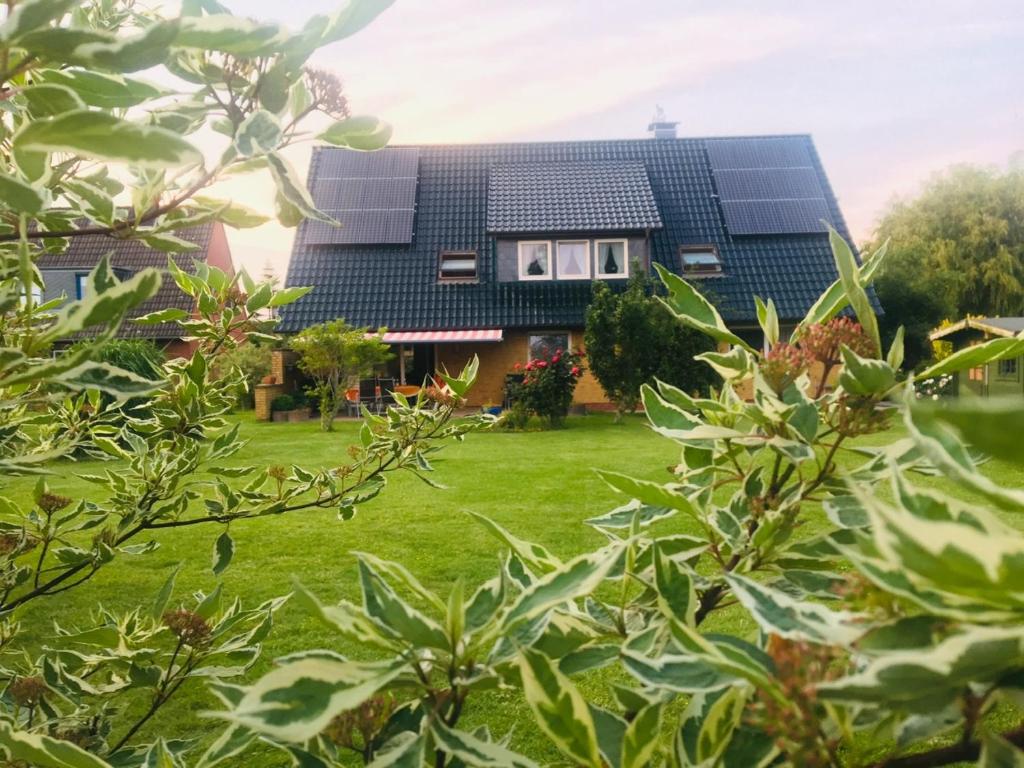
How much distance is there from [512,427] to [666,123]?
12491mm

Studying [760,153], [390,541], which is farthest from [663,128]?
[390,541]

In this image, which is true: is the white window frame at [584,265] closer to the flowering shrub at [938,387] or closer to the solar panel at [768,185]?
the solar panel at [768,185]

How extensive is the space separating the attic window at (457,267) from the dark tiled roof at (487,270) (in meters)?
0.16

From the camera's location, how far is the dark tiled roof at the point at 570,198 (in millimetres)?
16969

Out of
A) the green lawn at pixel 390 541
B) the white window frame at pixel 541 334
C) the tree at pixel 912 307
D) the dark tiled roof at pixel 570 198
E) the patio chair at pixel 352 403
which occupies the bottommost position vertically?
the green lawn at pixel 390 541

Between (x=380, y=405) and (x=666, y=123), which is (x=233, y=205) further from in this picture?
(x=666, y=123)

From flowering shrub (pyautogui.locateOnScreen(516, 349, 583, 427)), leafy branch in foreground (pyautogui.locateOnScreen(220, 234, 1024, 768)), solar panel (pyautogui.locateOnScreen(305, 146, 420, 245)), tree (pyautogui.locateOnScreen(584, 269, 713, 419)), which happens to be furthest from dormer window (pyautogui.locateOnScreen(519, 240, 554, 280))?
leafy branch in foreground (pyautogui.locateOnScreen(220, 234, 1024, 768))

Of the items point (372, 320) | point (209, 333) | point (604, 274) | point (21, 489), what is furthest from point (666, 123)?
point (209, 333)

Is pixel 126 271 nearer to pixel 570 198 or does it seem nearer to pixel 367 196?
pixel 367 196

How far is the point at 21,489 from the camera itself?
8039mm

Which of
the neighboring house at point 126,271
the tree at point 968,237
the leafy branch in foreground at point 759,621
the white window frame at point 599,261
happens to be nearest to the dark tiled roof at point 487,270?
the white window frame at point 599,261

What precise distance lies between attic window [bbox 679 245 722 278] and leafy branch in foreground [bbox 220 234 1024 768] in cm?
1637

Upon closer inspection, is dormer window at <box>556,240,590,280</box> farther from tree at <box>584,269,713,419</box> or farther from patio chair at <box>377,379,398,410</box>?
patio chair at <box>377,379,398,410</box>

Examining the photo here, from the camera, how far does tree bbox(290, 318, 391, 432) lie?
47.6 ft
